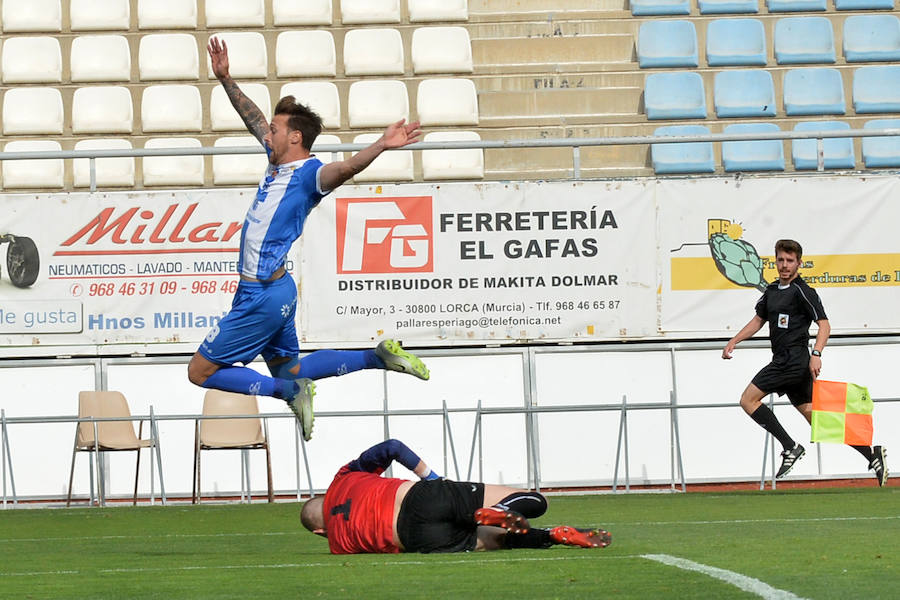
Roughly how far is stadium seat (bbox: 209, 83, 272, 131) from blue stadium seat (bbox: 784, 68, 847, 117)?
7105mm

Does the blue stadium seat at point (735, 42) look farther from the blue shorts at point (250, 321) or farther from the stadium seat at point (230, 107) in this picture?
the blue shorts at point (250, 321)

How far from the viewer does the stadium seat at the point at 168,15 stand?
65.9ft

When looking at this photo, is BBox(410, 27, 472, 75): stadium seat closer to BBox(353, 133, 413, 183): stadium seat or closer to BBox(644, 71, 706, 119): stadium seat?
BBox(353, 133, 413, 183): stadium seat

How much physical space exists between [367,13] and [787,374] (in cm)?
967

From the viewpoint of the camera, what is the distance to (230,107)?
1886 centimetres

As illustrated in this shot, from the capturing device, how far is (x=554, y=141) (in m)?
15.3

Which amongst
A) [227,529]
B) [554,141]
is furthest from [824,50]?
[227,529]

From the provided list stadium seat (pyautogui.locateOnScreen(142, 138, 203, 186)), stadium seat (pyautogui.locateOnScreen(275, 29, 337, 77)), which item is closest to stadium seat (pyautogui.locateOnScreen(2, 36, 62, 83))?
stadium seat (pyautogui.locateOnScreen(142, 138, 203, 186))

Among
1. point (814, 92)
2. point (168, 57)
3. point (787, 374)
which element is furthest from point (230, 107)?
point (787, 374)

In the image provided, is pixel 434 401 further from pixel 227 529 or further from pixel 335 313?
pixel 227 529

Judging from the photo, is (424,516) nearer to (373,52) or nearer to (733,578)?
(733,578)

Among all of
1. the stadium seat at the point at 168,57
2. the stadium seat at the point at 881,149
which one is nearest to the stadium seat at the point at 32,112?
the stadium seat at the point at 168,57

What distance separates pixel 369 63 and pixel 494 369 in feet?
19.3

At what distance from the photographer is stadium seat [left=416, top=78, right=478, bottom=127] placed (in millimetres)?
18828
